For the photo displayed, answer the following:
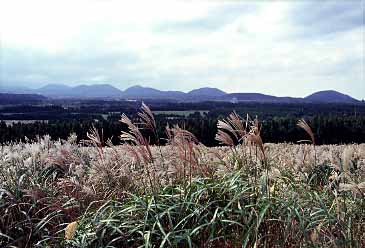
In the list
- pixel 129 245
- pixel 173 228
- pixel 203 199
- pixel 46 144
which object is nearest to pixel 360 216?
pixel 203 199

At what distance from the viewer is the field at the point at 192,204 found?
369cm

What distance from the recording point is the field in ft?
12.1

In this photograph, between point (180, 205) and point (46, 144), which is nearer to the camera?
point (180, 205)

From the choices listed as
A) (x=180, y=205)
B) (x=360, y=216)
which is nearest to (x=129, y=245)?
(x=180, y=205)

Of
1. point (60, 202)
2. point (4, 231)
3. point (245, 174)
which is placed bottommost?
point (4, 231)

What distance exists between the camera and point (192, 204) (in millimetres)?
4062

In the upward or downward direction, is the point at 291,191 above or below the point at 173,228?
above

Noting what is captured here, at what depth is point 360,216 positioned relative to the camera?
13.3ft

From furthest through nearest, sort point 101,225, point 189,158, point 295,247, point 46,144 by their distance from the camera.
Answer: point 46,144 < point 189,158 < point 101,225 < point 295,247

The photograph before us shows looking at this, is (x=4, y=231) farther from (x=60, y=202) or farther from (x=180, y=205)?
(x=180, y=205)

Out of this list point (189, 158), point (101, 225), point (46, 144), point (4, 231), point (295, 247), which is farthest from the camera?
point (46, 144)

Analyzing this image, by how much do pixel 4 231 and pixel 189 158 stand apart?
80.0 inches

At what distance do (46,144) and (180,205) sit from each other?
12.1 feet

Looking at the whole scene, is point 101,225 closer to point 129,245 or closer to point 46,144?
point 129,245
